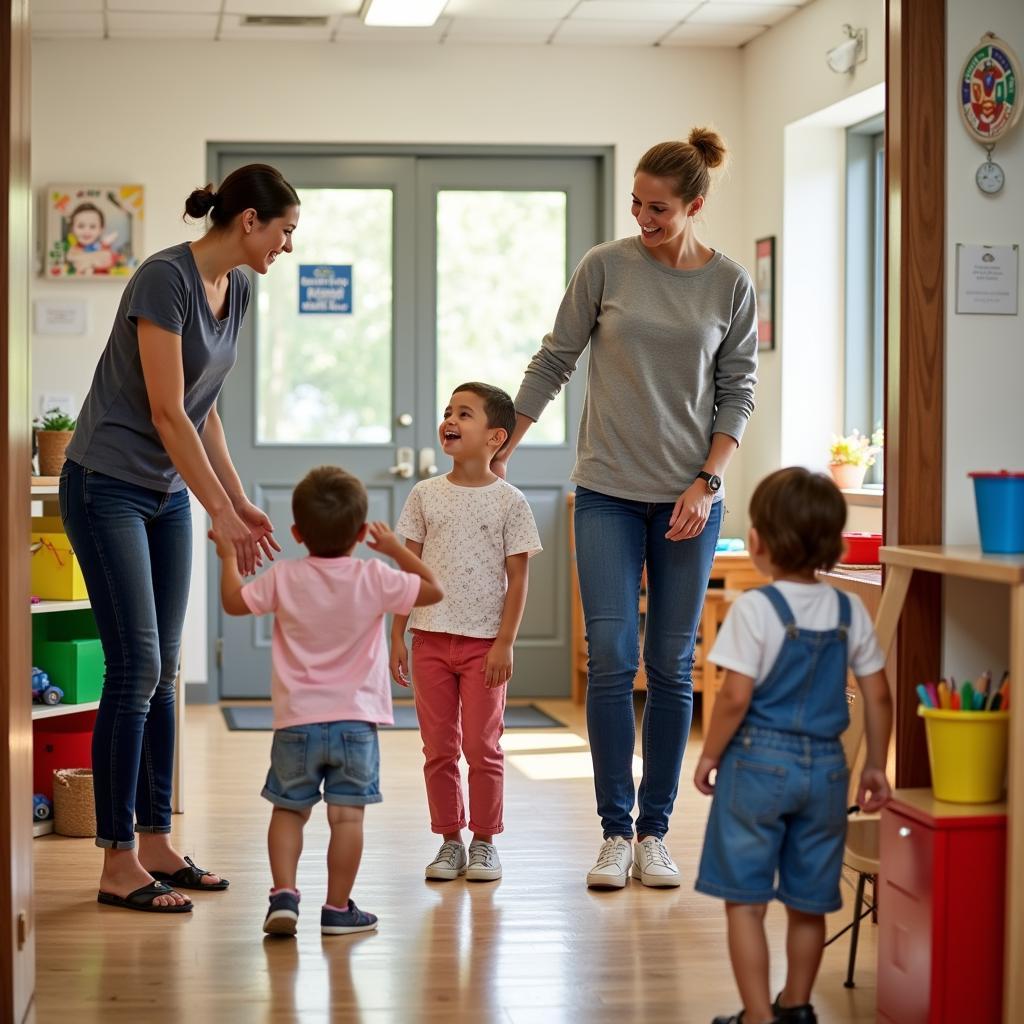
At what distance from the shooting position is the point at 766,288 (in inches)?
220

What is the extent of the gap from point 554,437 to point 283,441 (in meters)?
1.10

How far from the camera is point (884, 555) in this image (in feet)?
8.01

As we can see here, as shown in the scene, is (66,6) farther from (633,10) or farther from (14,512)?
(14,512)

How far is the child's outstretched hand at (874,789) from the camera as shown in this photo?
2.13 m

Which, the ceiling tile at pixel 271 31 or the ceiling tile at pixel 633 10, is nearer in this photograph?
the ceiling tile at pixel 633 10

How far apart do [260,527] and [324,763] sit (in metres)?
0.52

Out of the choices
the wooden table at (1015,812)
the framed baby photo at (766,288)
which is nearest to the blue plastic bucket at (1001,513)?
the wooden table at (1015,812)

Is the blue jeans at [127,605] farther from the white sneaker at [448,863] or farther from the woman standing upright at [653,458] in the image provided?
the woman standing upright at [653,458]

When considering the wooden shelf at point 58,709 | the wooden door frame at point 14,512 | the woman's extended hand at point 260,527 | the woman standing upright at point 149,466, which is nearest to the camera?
the wooden door frame at point 14,512

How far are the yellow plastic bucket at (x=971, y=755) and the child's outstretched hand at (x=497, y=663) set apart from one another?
3.36ft

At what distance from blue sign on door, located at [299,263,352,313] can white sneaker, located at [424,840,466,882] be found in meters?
3.22

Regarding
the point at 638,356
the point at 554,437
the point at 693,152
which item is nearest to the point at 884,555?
the point at 638,356

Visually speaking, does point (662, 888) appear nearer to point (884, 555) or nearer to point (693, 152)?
point (884, 555)

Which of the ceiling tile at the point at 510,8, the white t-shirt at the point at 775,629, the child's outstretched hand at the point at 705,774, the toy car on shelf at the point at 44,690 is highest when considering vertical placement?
the ceiling tile at the point at 510,8
